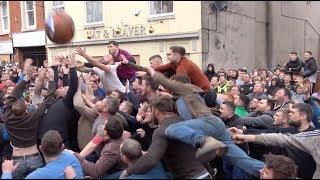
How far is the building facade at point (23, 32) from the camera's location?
2006cm

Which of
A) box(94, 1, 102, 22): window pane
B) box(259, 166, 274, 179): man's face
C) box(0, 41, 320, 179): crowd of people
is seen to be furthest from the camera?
box(94, 1, 102, 22): window pane

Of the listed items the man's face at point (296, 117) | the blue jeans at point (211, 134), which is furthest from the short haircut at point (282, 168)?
the man's face at point (296, 117)

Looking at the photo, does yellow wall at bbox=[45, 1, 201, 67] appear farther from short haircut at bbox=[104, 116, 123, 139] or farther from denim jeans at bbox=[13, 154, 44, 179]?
short haircut at bbox=[104, 116, 123, 139]

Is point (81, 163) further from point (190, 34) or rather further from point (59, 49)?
point (59, 49)

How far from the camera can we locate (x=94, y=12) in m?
17.6

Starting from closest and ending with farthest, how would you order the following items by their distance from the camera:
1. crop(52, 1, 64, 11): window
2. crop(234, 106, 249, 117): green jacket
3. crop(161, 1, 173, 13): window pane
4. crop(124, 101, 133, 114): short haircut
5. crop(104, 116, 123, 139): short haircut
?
crop(104, 116, 123, 139): short haircut → crop(124, 101, 133, 114): short haircut → crop(234, 106, 249, 117): green jacket → crop(161, 1, 173, 13): window pane → crop(52, 1, 64, 11): window

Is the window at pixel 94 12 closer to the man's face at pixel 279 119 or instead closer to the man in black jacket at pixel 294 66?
the man in black jacket at pixel 294 66

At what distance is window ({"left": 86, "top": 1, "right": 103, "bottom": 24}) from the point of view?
56.8 feet

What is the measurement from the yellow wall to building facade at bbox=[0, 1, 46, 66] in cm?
196

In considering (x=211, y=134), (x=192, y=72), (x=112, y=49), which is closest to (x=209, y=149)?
(x=211, y=134)

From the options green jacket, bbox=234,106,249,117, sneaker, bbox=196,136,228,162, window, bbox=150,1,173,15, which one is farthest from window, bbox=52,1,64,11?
sneaker, bbox=196,136,228,162

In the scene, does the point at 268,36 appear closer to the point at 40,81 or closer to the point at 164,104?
the point at 40,81

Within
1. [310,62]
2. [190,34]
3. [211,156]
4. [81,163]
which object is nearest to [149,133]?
[81,163]

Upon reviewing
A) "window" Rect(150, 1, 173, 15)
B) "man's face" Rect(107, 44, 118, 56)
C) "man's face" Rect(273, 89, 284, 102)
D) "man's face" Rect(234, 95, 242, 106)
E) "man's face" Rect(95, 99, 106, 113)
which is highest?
"window" Rect(150, 1, 173, 15)
